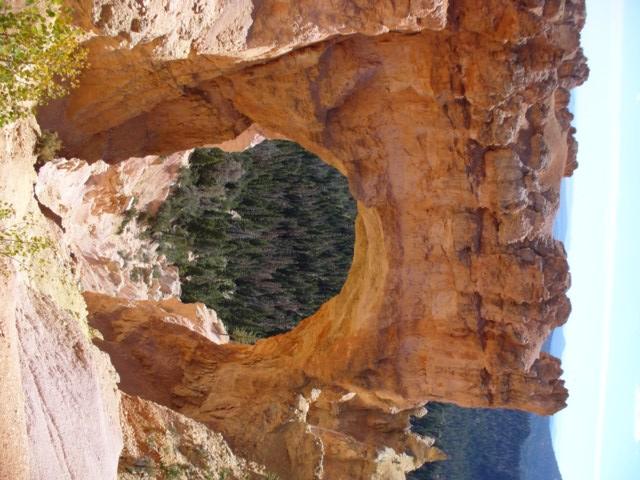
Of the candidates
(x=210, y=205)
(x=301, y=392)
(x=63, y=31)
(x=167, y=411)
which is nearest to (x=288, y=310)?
(x=210, y=205)

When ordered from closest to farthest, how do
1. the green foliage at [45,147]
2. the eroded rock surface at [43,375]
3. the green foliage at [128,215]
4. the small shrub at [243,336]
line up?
the eroded rock surface at [43,375] < the green foliage at [45,147] < the green foliage at [128,215] < the small shrub at [243,336]

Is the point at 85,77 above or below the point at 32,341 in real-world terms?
above

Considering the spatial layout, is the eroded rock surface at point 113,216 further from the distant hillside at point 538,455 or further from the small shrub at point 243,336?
the distant hillside at point 538,455

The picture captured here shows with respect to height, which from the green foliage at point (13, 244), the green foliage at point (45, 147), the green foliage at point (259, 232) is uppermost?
the green foliage at point (259, 232)

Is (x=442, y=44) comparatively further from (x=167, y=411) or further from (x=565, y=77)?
(x=167, y=411)

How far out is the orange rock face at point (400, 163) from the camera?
9391mm

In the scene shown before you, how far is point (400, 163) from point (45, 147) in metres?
5.42

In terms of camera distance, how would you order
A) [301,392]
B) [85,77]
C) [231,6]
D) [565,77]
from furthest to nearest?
[301,392] → [565,77] → [85,77] → [231,6]

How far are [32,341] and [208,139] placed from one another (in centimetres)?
692

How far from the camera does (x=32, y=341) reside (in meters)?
6.02

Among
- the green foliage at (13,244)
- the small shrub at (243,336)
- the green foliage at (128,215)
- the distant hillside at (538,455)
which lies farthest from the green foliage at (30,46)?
the distant hillside at (538,455)

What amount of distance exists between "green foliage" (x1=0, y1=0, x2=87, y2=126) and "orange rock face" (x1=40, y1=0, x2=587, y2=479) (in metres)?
2.06

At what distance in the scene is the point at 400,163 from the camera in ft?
35.8

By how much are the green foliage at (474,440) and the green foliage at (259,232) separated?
22.2 feet
